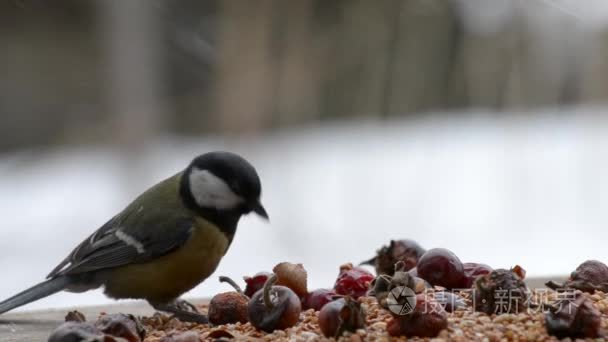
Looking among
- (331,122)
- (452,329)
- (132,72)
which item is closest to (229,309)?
(452,329)

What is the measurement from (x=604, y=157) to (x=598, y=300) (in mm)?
3378

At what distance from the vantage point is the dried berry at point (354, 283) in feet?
5.32

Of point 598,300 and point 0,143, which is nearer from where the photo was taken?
point 598,300

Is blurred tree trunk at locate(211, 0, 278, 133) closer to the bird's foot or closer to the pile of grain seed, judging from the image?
the bird's foot

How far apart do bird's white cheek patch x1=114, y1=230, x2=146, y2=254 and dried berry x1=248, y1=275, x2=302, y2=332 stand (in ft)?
1.71

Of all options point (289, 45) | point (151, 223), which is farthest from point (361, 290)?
point (289, 45)

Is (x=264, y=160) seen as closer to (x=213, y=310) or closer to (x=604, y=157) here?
(x=604, y=157)

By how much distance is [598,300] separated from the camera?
57.3 inches

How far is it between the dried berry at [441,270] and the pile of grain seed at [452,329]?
113 mm

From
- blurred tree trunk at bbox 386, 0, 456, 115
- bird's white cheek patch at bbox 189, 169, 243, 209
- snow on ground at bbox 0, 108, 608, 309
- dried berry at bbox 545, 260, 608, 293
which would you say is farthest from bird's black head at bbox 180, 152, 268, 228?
blurred tree trunk at bbox 386, 0, 456, 115

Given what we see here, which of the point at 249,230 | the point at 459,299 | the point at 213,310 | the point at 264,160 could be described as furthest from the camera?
the point at 264,160

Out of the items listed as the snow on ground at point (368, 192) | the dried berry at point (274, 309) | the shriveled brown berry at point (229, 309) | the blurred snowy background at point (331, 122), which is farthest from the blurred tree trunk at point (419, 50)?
the dried berry at point (274, 309)

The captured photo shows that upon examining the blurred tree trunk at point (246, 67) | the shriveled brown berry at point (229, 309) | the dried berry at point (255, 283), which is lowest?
the shriveled brown berry at point (229, 309)

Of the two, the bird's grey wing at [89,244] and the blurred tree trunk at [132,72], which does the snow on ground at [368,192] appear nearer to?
the blurred tree trunk at [132,72]
